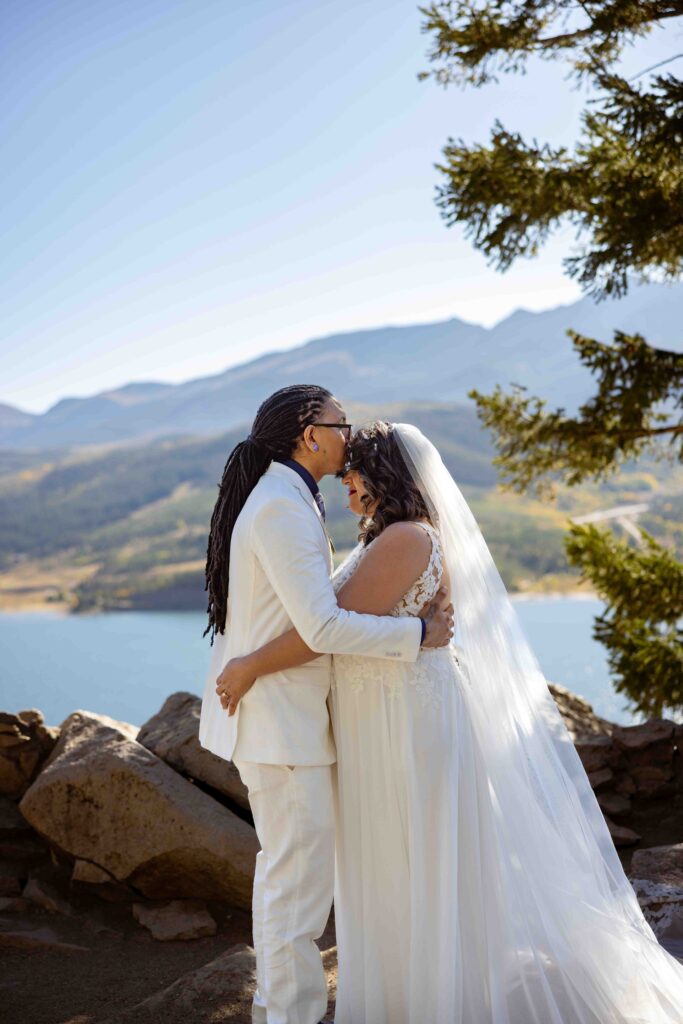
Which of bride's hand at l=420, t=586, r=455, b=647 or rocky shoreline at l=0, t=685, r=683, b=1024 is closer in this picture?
bride's hand at l=420, t=586, r=455, b=647

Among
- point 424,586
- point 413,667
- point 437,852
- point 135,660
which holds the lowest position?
point 135,660

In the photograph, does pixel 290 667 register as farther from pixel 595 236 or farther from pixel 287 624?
pixel 595 236

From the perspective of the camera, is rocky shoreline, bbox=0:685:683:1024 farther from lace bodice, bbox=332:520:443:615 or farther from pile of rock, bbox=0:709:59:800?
lace bodice, bbox=332:520:443:615

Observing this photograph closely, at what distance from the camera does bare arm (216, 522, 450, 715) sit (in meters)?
2.96

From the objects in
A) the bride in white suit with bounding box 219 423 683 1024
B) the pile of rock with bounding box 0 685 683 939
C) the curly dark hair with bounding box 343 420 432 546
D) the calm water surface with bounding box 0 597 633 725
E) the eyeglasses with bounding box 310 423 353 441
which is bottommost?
the calm water surface with bounding box 0 597 633 725

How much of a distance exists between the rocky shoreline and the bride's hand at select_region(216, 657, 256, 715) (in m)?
1.62

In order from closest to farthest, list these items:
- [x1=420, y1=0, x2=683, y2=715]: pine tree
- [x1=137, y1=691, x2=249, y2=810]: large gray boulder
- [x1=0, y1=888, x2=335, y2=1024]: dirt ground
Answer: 1. [x1=0, y1=888, x2=335, y2=1024]: dirt ground
2. [x1=137, y1=691, x2=249, y2=810]: large gray boulder
3. [x1=420, y1=0, x2=683, y2=715]: pine tree

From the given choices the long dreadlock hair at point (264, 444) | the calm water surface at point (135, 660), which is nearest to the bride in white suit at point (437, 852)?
the long dreadlock hair at point (264, 444)

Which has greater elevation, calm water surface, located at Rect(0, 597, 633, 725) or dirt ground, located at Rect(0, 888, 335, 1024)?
dirt ground, located at Rect(0, 888, 335, 1024)

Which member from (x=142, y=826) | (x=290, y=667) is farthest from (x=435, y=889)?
(x=142, y=826)

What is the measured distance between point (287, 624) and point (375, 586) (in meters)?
0.32

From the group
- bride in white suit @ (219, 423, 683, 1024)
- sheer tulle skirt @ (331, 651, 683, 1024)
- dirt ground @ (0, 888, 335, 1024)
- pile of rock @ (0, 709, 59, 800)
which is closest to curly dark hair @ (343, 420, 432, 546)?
bride in white suit @ (219, 423, 683, 1024)

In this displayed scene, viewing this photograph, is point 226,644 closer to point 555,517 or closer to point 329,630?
point 329,630

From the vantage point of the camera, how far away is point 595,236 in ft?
26.8
